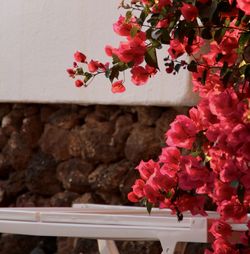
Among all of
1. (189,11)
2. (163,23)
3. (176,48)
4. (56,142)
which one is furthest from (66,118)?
(189,11)

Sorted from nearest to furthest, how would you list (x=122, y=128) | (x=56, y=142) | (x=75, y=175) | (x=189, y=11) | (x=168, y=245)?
(x=189, y=11) → (x=168, y=245) → (x=122, y=128) → (x=75, y=175) → (x=56, y=142)

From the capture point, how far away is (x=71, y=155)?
3.39 metres

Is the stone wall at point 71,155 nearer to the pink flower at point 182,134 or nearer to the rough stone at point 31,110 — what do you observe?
the rough stone at point 31,110

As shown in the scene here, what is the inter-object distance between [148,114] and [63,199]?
62cm

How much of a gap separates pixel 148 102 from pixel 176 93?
0.17m

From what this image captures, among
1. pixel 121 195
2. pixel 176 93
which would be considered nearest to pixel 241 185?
pixel 176 93

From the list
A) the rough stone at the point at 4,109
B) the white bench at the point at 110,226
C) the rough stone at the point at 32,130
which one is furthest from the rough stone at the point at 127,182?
the white bench at the point at 110,226

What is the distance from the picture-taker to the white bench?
6.33ft

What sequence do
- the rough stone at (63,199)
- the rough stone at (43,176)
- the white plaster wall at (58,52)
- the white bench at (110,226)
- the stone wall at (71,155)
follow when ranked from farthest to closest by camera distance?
the rough stone at (43,176) < the rough stone at (63,199) < the stone wall at (71,155) < the white plaster wall at (58,52) < the white bench at (110,226)

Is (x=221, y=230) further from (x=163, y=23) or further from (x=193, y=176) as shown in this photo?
(x=163, y=23)

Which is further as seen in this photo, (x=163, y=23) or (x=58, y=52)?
(x=58, y=52)

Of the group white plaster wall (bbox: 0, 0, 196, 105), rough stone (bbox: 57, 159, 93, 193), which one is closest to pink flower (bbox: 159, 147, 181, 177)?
white plaster wall (bbox: 0, 0, 196, 105)

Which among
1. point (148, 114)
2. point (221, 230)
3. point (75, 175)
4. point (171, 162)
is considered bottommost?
point (75, 175)

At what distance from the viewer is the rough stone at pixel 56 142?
11.2ft
